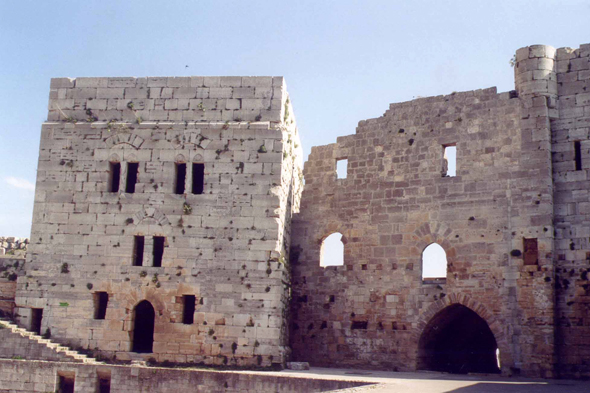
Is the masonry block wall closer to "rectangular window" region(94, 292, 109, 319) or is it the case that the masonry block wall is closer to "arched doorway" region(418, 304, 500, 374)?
"rectangular window" region(94, 292, 109, 319)

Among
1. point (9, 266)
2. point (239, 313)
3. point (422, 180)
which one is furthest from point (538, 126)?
point (9, 266)

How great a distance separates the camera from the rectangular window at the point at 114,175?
2072 centimetres

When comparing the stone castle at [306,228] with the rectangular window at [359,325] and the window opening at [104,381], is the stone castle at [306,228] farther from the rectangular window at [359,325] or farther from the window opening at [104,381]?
the window opening at [104,381]

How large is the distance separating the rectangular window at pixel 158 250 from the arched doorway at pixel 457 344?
7.77 m

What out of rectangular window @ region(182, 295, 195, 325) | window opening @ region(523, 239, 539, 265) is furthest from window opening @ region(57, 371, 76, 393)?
window opening @ region(523, 239, 539, 265)

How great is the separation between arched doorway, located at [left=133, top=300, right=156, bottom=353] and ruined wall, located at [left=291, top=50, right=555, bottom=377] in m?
4.51

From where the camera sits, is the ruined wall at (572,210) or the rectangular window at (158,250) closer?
the ruined wall at (572,210)

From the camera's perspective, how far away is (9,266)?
824 inches

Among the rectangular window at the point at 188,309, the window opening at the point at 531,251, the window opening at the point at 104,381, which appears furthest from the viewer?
the rectangular window at the point at 188,309

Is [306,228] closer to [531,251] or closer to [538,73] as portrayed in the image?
[531,251]

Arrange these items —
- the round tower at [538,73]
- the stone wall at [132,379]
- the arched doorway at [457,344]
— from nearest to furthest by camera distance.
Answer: the stone wall at [132,379]
the round tower at [538,73]
the arched doorway at [457,344]

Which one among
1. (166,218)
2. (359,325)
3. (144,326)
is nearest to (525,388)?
(359,325)

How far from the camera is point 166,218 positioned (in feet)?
65.6

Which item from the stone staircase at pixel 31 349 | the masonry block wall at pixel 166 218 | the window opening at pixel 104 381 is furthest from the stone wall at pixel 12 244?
the window opening at pixel 104 381
